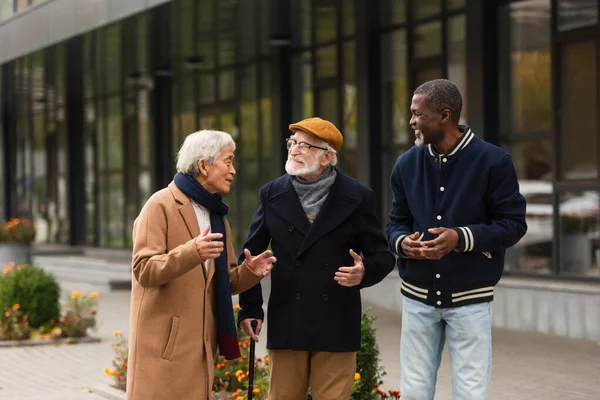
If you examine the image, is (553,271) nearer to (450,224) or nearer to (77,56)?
(450,224)

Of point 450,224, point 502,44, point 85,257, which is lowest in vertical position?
point 85,257

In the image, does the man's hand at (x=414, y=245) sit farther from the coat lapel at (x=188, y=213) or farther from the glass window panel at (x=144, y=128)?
the glass window panel at (x=144, y=128)

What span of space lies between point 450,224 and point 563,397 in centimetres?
421

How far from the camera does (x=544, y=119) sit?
13.6m

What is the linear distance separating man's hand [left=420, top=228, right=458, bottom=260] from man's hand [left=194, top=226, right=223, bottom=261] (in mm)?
886

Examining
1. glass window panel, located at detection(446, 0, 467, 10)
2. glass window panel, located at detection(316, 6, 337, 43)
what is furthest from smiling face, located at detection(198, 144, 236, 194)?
glass window panel, located at detection(316, 6, 337, 43)

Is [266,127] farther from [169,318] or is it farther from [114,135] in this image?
[169,318]

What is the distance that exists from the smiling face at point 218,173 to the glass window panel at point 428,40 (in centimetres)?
1113

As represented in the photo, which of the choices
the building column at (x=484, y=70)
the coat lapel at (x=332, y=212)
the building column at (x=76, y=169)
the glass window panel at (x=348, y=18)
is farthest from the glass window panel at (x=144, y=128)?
the coat lapel at (x=332, y=212)

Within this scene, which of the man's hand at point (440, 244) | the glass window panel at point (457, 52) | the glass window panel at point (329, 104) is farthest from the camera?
the glass window panel at point (329, 104)

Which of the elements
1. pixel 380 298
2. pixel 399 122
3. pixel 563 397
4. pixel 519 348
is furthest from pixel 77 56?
pixel 563 397

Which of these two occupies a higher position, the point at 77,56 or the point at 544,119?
the point at 77,56

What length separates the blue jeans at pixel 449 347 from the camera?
4.55 m

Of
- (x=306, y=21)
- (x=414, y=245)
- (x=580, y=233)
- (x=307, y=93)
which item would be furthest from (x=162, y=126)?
(x=414, y=245)
